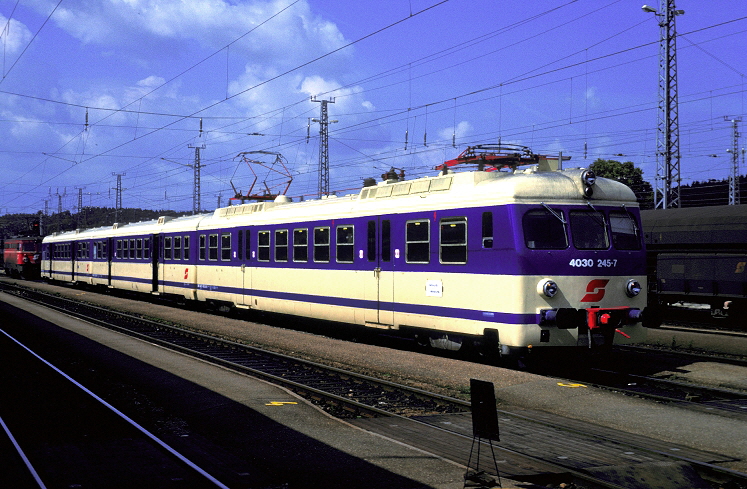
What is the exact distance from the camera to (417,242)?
1443 cm

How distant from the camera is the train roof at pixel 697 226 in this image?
19.3 metres

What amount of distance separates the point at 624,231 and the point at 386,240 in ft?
15.5

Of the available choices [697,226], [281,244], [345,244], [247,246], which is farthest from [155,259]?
[697,226]

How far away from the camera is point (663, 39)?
25.8 m

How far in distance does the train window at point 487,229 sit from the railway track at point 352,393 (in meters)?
3.01

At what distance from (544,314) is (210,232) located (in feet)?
48.2

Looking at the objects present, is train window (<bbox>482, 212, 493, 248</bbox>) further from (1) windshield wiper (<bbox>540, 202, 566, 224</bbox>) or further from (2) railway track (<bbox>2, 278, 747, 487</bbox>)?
(2) railway track (<bbox>2, 278, 747, 487</bbox>)

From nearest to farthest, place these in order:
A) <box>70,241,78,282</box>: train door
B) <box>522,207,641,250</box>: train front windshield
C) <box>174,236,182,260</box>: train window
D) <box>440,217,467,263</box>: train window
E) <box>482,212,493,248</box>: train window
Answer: <box>522,207,641,250</box>: train front windshield, <box>482,212,493,248</box>: train window, <box>440,217,467,263</box>: train window, <box>174,236,182,260</box>: train window, <box>70,241,78,282</box>: train door

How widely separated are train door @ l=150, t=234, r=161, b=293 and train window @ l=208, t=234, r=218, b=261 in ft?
18.7

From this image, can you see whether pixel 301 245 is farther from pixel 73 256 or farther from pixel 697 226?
pixel 73 256

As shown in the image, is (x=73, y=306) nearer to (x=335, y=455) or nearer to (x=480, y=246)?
(x=480, y=246)

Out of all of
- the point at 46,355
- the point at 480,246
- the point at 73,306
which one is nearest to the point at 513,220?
the point at 480,246

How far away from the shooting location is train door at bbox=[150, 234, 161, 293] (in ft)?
96.2

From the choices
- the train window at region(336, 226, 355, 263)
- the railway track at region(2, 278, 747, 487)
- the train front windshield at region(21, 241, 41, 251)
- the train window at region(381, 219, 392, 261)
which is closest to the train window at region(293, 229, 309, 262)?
the train window at region(336, 226, 355, 263)
